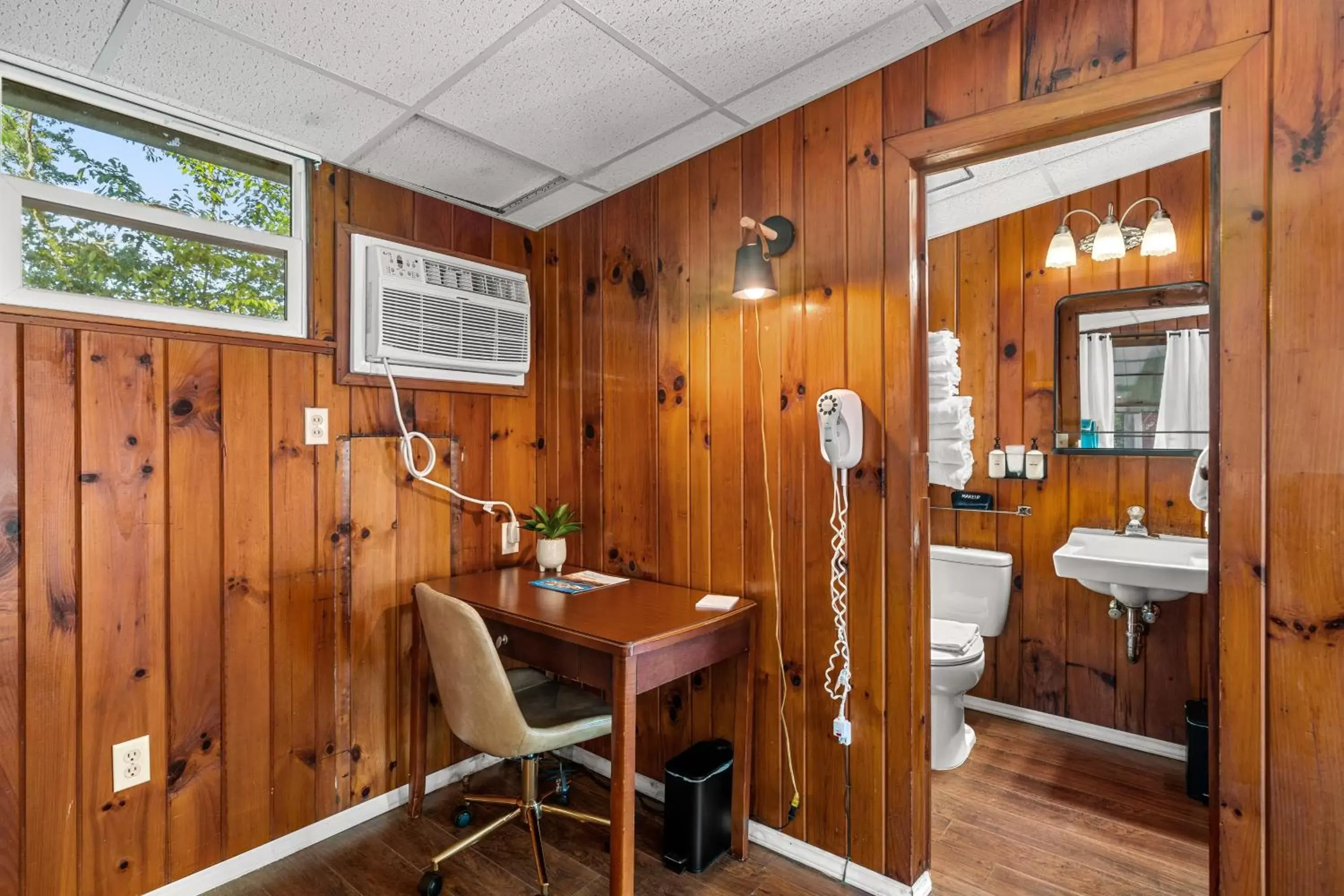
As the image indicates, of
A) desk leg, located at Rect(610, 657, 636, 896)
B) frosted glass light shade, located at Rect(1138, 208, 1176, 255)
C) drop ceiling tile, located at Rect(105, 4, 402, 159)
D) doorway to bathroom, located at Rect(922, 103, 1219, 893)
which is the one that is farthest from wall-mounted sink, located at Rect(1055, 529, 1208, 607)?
drop ceiling tile, located at Rect(105, 4, 402, 159)

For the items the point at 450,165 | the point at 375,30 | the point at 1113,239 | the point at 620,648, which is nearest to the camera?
the point at 375,30

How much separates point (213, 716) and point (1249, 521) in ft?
8.76

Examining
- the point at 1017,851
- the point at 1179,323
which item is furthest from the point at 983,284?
the point at 1017,851

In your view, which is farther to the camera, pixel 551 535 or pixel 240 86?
pixel 551 535

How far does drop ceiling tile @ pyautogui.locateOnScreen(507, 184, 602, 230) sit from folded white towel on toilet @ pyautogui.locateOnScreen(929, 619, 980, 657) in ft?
6.76

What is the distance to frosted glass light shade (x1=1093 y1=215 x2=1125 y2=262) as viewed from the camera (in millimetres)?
2557

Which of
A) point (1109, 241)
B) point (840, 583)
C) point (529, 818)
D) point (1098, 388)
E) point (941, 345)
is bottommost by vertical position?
point (529, 818)

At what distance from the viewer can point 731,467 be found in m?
2.16

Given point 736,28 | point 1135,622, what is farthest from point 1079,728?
point 736,28

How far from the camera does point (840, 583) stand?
6.29 feet

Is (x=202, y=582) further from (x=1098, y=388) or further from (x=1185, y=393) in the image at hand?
(x=1185, y=393)

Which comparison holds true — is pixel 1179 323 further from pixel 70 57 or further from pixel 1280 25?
pixel 70 57

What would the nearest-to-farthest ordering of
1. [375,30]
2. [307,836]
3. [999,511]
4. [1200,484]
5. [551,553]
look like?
[375,30], [1200,484], [307,836], [551,553], [999,511]

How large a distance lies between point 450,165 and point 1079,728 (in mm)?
3333
